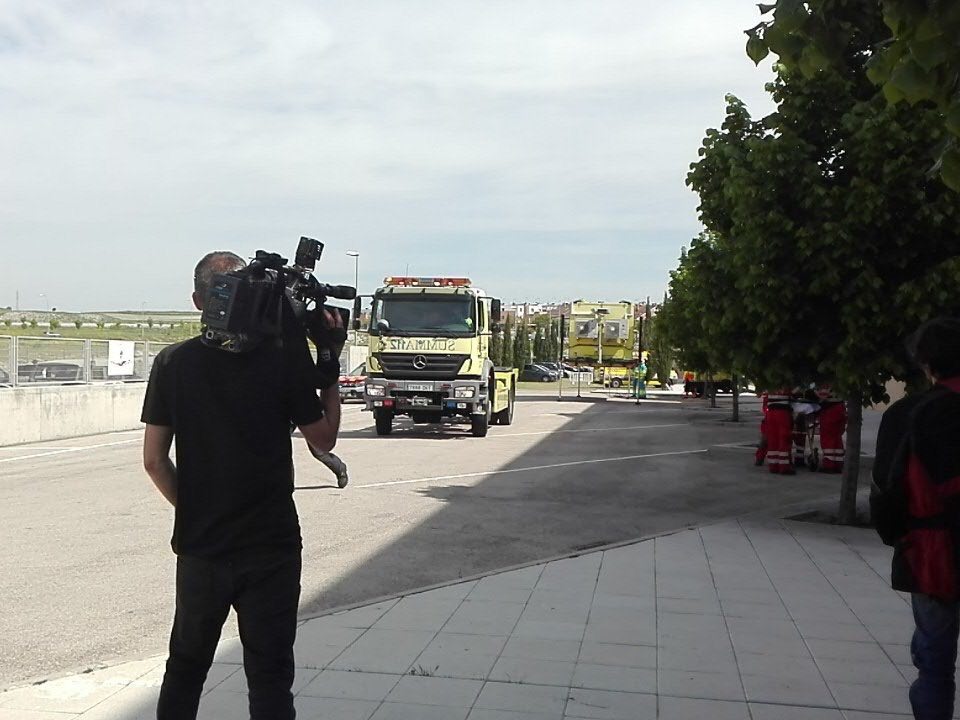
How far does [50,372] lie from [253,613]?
20.0m

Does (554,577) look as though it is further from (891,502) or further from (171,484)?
(171,484)

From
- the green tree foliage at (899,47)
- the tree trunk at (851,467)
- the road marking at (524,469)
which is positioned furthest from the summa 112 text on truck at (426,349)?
the green tree foliage at (899,47)

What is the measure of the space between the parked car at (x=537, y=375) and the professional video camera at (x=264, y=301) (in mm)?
69748

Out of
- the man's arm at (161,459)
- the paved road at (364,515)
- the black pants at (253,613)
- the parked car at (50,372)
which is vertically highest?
the man's arm at (161,459)

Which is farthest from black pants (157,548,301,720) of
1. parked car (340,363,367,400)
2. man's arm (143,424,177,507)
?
parked car (340,363,367,400)

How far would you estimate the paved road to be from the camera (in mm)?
6758

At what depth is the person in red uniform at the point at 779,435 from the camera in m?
15.5

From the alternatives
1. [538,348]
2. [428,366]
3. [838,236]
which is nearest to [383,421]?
[428,366]

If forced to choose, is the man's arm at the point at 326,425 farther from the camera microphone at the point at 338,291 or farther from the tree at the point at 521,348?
the tree at the point at 521,348

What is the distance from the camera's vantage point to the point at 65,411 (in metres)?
21.6

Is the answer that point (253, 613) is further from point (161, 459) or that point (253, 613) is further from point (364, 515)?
point (364, 515)

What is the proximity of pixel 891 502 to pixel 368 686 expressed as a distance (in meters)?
2.65

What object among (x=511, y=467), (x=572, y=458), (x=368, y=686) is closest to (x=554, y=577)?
(x=368, y=686)

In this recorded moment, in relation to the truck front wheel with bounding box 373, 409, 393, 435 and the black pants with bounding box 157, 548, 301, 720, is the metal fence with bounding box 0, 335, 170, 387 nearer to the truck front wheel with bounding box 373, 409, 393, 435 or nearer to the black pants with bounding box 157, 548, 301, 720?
the truck front wheel with bounding box 373, 409, 393, 435
